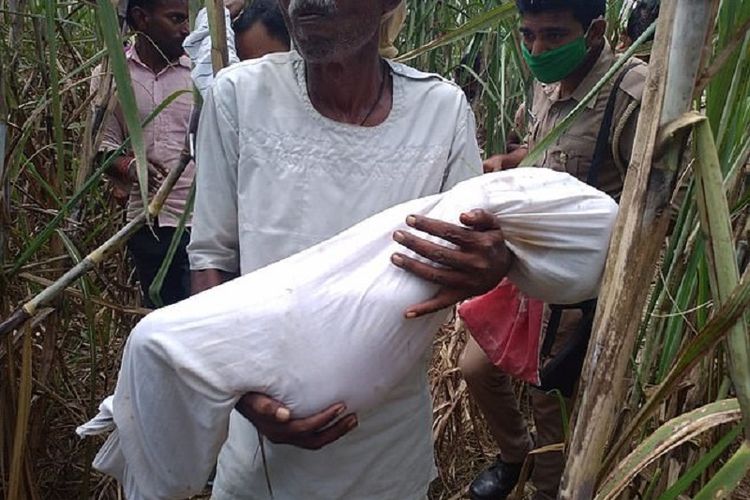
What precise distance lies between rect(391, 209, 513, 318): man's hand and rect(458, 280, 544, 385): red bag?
16 cm

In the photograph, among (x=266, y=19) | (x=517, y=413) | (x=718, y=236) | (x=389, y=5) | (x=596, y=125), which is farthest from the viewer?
(x=517, y=413)

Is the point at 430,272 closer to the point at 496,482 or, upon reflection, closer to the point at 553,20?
the point at 553,20

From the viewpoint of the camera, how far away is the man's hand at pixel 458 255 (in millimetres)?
809

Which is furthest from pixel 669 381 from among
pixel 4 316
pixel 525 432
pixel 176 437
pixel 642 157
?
pixel 525 432

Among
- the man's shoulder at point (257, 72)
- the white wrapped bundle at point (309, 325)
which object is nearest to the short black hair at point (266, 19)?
the man's shoulder at point (257, 72)

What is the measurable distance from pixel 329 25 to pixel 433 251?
315 millimetres

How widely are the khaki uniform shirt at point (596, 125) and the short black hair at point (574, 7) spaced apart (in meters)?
0.12

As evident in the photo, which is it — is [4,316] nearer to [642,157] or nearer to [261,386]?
[261,386]

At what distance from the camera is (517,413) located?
2.02 m

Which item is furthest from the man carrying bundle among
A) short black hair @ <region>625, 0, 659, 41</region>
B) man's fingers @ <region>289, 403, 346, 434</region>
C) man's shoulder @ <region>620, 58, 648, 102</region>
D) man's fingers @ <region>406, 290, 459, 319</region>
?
man's fingers @ <region>289, 403, 346, 434</region>

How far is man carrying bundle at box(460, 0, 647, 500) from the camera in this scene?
1.59 meters

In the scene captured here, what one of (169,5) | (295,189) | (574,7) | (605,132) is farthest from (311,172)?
(169,5)

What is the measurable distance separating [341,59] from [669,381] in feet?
1.87

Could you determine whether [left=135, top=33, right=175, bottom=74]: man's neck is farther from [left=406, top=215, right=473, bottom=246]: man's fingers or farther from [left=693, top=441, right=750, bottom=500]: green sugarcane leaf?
[left=693, top=441, right=750, bottom=500]: green sugarcane leaf
